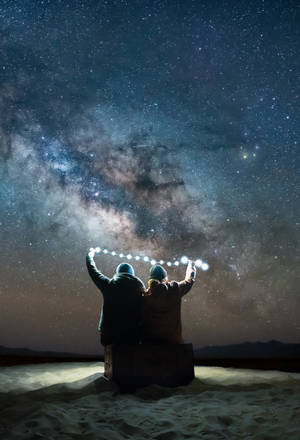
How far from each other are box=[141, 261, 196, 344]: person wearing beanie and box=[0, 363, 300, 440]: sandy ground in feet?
3.09

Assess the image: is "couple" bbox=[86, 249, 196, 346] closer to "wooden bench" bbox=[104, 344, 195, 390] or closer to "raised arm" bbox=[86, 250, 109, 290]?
"raised arm" bbox=[86, 250, 109, 290]

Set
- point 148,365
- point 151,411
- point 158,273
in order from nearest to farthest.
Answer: point 151,411
point 148,365
point 158,273

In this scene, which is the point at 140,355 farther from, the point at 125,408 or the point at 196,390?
the point at 125,408

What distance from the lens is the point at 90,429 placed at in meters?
3.90

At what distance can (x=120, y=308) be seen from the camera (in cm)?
666

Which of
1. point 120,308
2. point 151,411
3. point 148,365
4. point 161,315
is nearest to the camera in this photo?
point 151,411

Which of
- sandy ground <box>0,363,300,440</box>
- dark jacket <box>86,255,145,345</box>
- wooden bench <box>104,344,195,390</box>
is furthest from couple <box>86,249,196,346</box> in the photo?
sandy ground <box>0,363,300,440</box>

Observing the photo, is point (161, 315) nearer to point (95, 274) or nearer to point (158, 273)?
point (158, 273)

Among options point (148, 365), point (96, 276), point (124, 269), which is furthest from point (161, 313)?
point (96, 276)

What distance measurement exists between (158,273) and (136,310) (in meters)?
0.88

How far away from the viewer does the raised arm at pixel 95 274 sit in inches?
270

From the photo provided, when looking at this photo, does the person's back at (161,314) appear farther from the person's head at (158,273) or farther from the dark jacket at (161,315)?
the person's head at (158,273)

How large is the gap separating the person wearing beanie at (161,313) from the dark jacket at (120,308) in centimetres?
16

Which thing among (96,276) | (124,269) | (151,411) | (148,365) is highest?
(124,269)
